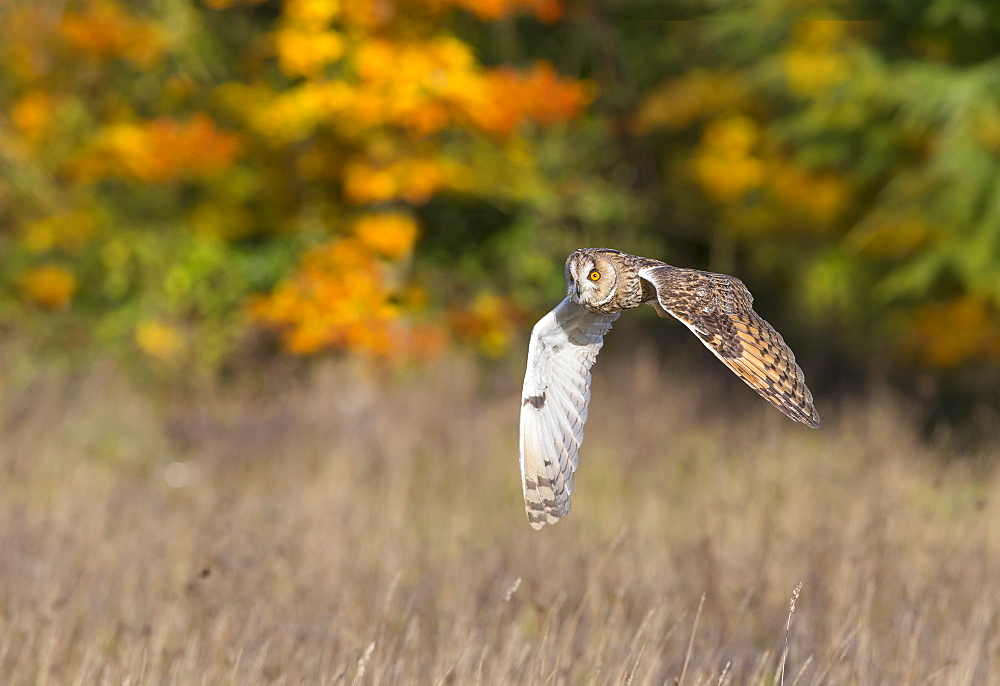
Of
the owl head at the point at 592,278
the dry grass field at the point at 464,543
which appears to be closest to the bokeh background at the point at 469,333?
the dry grass field at the point at 464,543

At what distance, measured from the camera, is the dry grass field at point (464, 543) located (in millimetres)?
3814

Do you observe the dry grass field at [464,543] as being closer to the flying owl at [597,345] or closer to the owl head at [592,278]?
the flying owl at [597,345]

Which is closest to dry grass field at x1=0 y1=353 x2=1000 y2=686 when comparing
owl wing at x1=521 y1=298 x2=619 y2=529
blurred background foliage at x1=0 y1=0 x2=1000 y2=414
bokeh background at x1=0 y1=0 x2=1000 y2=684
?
bokeh background at x1=0 y1=0 x2=1000 y2=684

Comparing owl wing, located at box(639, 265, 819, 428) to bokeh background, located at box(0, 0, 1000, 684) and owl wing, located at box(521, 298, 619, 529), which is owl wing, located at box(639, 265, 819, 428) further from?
→ bokeh background, located at box(0, 0, 1000, 684)

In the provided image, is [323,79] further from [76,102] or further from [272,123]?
[76,102]

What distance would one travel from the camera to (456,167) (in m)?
8.60

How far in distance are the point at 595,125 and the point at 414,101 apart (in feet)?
11.0

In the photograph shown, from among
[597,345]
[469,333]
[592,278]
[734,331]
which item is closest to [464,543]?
[597,345]

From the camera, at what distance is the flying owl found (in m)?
2.65

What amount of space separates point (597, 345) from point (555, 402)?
24cm

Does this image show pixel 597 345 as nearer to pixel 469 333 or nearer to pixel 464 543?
pixel 464 543

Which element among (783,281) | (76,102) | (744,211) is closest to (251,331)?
(76,102)

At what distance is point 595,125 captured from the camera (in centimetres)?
1077

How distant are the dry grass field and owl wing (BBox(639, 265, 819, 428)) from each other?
905 millimetres
